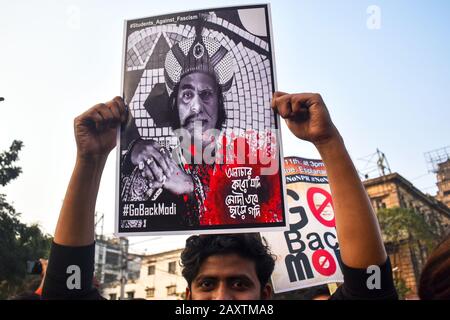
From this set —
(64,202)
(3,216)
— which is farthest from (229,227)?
(3,216)

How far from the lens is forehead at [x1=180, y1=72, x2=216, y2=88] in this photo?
2.01m

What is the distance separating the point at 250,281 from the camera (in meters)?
2.02

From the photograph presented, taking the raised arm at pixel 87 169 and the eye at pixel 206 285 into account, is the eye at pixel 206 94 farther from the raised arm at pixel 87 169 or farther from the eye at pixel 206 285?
the eye at pixel 206 285

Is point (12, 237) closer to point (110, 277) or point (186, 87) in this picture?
point (186, 87)

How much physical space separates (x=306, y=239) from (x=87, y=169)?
237 cm

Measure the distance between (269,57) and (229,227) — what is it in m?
0.79

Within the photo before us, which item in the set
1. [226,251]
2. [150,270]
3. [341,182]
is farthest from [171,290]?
[341,182]

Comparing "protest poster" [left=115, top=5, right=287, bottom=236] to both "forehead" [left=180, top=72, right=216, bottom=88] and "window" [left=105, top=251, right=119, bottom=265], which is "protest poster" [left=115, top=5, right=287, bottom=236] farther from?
"window" [left=105, top=251, right=119, bottom=265]

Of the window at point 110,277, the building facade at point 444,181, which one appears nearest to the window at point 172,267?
the window at point 110,277

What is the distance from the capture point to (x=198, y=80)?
202 cm

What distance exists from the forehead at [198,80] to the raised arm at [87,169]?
0.31 meters

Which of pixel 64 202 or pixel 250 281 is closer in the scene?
pixel 64 202

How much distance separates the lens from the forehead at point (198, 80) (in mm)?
2008

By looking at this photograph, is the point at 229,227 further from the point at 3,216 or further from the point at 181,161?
the point at 3,216
